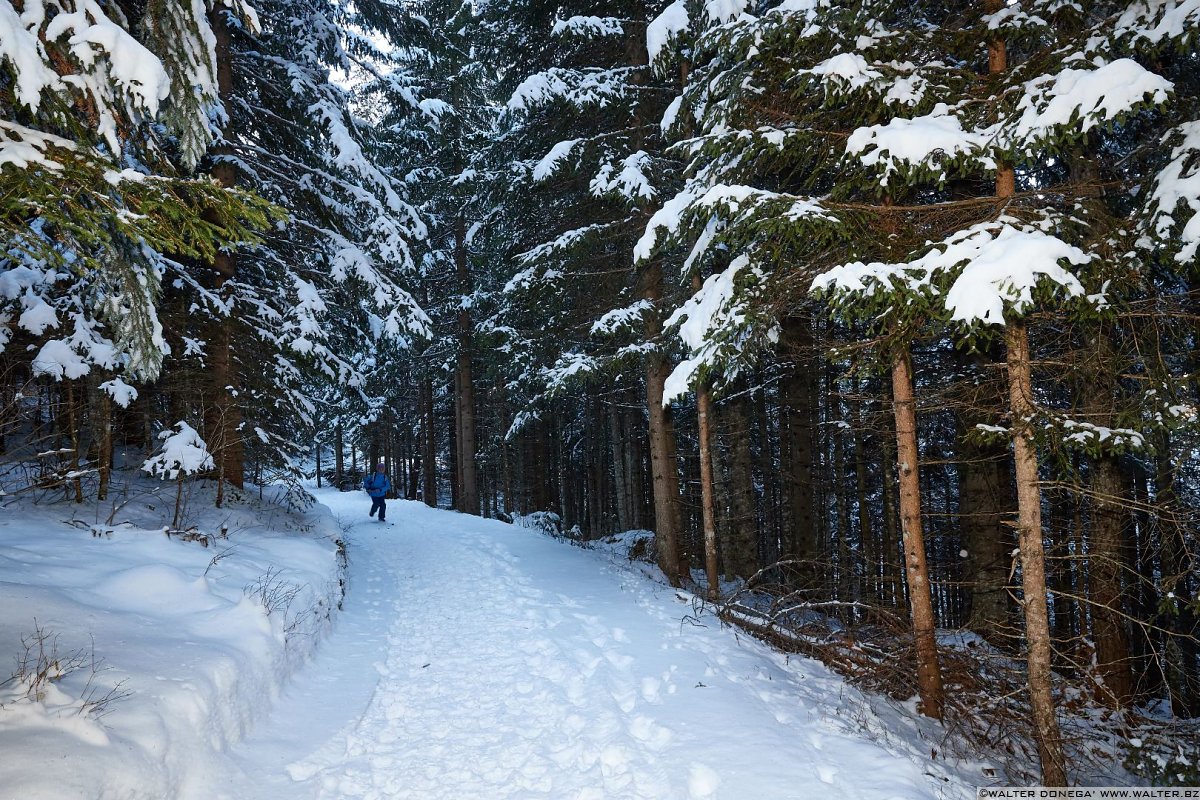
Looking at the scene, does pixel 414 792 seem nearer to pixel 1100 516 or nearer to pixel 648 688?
pixel 648 688

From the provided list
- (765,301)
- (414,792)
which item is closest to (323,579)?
(414,792)

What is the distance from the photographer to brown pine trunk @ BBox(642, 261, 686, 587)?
9836 millimetres

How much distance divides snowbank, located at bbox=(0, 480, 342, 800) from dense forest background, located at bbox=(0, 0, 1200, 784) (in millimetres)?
1174

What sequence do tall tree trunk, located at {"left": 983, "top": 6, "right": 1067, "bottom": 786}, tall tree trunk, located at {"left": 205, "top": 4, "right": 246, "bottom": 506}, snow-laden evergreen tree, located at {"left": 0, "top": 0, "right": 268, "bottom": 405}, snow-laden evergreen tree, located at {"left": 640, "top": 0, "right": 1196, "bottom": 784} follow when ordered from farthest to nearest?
tall tree trunk, located at {"left": 205, "top": 4, "right": 246, "bottom": 506} < tall tree trunk, located at {"left": 983, "top": 6, "right": 1067, "bottom": 786} < snow-laden evergreen tree, located at {"left": 640, "top": 0, "right": 1196, "bottom": 784} < snow-laden evergreen tree, located at {"left": 0, "top": 0, "right": 268, "bottom": 405}

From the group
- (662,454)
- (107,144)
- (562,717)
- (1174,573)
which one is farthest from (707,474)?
(107,144)

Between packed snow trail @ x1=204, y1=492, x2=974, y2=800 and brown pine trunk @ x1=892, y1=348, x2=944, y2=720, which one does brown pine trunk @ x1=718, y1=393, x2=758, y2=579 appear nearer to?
packed snow trail @ x1=204, y1=492, x2=974, y2=800

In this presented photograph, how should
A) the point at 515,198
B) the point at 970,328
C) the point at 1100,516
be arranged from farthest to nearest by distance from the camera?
the point at 515,198 < the point at 1100,516 < the point at 970,328

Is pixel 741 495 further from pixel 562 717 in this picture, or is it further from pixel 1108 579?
pixel 562 717

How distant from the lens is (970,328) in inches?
154

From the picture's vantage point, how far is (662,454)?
9.84 metres

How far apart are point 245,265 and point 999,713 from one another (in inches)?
550

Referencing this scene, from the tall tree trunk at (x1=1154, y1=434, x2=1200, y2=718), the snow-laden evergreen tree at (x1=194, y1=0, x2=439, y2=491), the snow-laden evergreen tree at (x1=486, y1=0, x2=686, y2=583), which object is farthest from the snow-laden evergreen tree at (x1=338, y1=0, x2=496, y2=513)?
the tall tree trunk at (x1=1154, y1=434, x2=1200, y2=718)

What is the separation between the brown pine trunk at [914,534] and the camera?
210 inches

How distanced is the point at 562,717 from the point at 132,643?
350 cm
